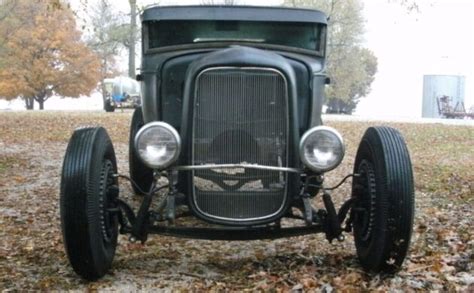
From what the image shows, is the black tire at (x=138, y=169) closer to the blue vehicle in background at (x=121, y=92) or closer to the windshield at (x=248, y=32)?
the windshield at (x=248, y=32)

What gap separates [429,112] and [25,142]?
27.9m

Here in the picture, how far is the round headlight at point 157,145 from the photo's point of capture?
380cm

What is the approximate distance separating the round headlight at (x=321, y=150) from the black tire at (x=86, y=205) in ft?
4.29

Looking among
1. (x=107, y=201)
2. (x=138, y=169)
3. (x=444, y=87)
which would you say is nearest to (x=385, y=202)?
(x=107, y=201)

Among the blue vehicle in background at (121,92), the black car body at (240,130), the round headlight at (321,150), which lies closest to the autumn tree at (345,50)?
the blue vehicle in background at (121,92)

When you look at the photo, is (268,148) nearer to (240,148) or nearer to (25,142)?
(240,148)

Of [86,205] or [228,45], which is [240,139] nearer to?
[86,205]

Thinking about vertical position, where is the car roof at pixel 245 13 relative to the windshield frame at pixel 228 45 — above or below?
above

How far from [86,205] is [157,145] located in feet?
1.87

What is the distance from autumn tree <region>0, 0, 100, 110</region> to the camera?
4025 centimetres

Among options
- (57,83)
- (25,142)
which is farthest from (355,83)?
(25,142)

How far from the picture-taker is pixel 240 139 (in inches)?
156

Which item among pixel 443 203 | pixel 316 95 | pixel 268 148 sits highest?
pixel 316 95

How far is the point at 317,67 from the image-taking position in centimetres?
490
